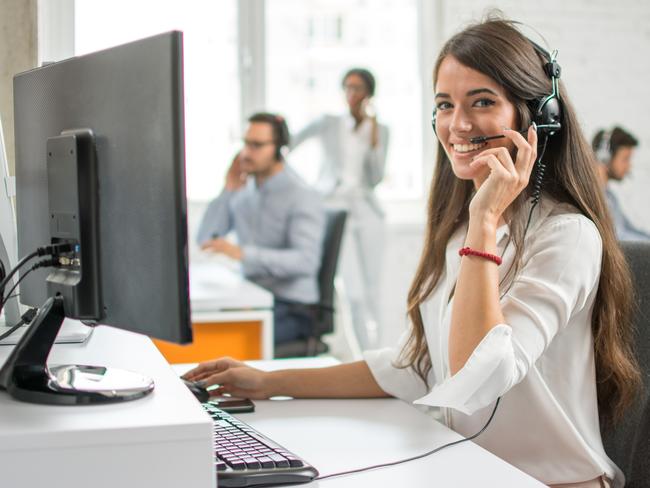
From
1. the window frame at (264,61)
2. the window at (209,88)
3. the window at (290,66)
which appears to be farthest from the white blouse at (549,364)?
the window at (209,88)

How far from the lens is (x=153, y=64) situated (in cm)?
78

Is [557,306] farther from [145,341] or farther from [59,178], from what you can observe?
[59,178]

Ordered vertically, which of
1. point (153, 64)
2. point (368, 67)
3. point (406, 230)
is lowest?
point (406, 230)

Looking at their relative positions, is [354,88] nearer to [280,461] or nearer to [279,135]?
[279,135]

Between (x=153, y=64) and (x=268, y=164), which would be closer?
(x=153, y=64)

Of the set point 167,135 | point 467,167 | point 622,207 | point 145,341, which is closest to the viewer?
point 167,135

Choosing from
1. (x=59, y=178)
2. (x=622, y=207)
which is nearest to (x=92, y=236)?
(x=59, y=178)

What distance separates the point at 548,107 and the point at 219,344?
1.60m

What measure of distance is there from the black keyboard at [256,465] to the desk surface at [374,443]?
0.10 feet

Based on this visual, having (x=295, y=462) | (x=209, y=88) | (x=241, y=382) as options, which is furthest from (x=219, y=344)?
(x=209, y=88)

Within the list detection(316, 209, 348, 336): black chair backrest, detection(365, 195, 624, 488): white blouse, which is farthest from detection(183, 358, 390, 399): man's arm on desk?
detection(316, 209, 348, 336): black chair backrest

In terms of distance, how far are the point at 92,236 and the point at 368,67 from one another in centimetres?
397

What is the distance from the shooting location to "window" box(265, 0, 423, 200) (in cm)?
452

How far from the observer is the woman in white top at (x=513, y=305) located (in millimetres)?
1152
